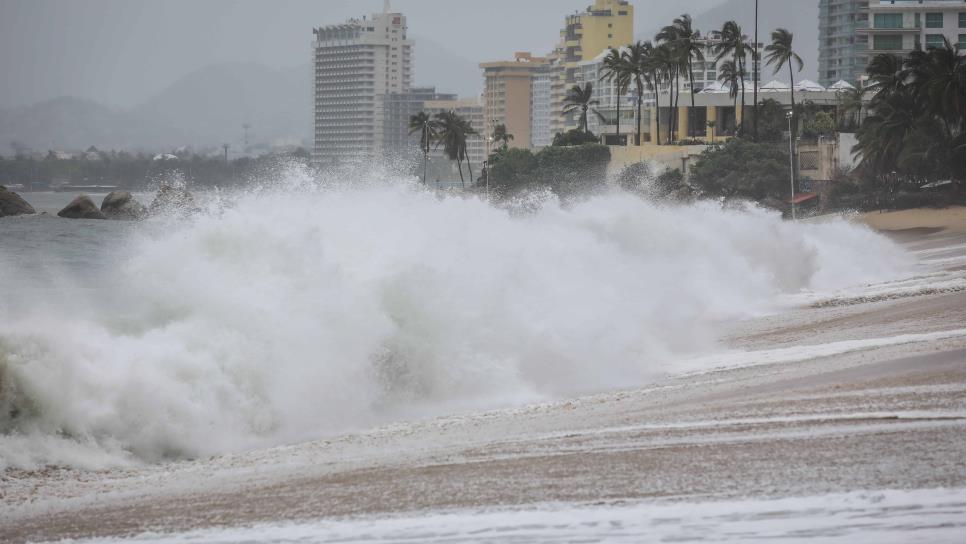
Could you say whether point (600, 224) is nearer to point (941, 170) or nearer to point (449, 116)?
point (941, 170)

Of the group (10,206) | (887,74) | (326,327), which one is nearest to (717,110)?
(887,74)

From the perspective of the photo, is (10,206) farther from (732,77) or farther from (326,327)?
(326,327)

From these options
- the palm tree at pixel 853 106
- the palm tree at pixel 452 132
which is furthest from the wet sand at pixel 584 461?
the palm tree at pixel 452 132

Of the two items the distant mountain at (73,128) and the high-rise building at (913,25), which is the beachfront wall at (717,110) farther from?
the distant mountain at (73,128)

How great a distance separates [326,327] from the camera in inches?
623

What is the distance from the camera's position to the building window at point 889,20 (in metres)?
100

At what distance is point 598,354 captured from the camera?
1723 cm

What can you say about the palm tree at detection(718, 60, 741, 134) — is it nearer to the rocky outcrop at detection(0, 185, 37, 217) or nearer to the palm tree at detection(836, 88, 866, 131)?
the palm tree at detection(836, 88, 866, 131)

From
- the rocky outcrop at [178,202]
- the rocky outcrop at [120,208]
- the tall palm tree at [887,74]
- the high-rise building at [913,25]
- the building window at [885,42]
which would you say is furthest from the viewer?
the building window at [885,42]

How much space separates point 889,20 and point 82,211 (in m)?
62.4

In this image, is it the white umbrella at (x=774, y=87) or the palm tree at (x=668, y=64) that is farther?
the white umbrella at (x=774, y=87)

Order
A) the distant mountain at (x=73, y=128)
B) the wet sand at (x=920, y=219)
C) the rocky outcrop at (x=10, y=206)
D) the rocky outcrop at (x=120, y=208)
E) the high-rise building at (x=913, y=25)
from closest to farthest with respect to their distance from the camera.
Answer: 1. the wet sand at (x=920, y=219)
2. the rocky outcrop at (x=120, y=208)
3. the rocky outcrop at (x=10, y=206)
4. the distant mountain at (x=73, y=128)
5. the high-rise building at (x=913, y=25)

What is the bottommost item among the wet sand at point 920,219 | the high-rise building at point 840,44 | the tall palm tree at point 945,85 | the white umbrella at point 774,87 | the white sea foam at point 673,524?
the white sea foam at point 673,524

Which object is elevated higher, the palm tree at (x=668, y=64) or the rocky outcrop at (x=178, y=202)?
the palm tree at (x=668, y=64)
